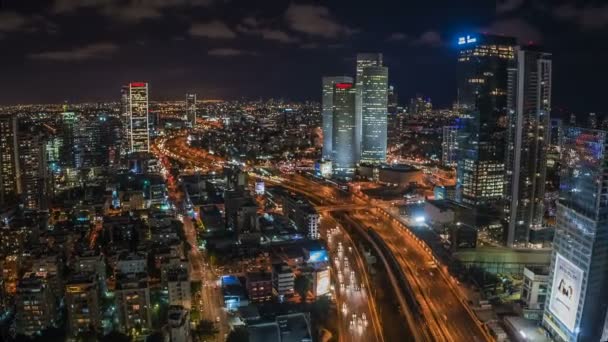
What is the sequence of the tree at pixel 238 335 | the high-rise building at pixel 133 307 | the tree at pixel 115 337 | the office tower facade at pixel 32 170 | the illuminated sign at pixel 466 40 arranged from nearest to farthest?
the tree at pixel 238 335, the tree at pixel 115 337, the high-rise building at pixel 133 307, the illuminated sign at pixel 466 40, the office tower facade at pixel 32 170

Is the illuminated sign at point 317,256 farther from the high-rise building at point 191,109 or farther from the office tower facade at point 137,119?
the high-rise building at point 191,109

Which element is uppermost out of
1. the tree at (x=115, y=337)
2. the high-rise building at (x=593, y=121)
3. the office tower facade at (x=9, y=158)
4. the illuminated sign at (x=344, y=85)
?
the illuminated sign at (x=344, y=85)

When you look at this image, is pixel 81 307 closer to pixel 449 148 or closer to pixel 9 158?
pixel 9 158

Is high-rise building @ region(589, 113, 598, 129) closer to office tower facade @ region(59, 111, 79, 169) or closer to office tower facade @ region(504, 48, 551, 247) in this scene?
office tower facade @ region(504, 48, 551, 247)

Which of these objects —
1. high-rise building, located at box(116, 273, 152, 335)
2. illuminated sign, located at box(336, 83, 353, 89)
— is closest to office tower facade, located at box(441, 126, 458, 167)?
illuminated sign, located at box(336, 83, 353, 89)

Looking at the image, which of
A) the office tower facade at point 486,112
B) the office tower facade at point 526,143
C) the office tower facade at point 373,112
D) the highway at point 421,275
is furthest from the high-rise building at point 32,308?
Result: the office tower facade at point 373,112

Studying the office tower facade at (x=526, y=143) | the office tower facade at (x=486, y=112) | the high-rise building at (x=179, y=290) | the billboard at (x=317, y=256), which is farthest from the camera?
the office tower facade at (x=486, y=112)

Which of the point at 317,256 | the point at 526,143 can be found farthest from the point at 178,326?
the point at 526,143
